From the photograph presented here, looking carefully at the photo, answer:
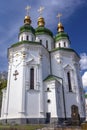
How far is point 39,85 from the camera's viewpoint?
22.9 meters

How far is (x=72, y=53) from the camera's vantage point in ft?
90.1

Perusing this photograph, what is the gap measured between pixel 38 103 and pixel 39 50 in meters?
7.44

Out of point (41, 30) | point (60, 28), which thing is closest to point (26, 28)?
point (41, 30)

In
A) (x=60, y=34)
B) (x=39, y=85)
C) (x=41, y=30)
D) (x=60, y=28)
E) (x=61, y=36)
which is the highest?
(x=60, y=28)

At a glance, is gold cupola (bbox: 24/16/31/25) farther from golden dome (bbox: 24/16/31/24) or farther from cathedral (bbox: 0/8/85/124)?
cathedral (bbox: 0/8/85/124)

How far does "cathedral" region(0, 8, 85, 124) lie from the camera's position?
21.4 m

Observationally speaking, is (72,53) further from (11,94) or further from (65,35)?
(11,94)

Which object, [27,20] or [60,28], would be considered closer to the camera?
[27,20]

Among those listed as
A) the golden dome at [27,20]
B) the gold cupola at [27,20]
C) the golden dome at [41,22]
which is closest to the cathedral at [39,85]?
the gold cupola at [27,20]

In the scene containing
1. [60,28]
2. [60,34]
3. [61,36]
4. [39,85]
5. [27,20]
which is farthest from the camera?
[60,28]

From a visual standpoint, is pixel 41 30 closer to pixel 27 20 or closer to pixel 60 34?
pixel 27 20

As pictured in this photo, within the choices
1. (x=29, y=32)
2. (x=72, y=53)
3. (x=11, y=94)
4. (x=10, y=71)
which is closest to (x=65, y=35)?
(x=72, y=53)

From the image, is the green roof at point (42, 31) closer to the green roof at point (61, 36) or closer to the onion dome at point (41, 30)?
the onion dome at point (41, 30)

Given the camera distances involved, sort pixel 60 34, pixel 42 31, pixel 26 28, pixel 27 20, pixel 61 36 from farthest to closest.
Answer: pixel 27 20 → pixel 60 34 → pixel 61 36 → pixel 42 31 → pixel 26 28
